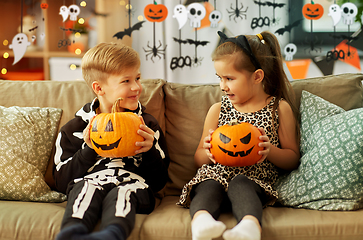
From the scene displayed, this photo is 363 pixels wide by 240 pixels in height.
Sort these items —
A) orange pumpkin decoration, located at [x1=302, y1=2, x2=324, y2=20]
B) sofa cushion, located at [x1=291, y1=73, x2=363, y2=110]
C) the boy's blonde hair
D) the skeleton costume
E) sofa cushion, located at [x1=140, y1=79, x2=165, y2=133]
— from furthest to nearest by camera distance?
orange pumpkin decoration, located at [x1=302, y1=2, x2=324, y2=20]
sofa cushion, located at [x1=140, y1=79, x2=165, y2=133]
sofa cushion, located at [x1=291, y1=73, x2=363, y2=110]
the boy's blonde hair
the skeleton costume

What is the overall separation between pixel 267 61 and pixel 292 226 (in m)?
0.89

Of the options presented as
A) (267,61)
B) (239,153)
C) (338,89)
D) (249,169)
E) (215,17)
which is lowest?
(249,169)

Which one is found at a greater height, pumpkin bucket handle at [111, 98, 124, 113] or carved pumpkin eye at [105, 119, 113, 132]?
→ pumpkin bucket handle at [111, 98, 124, 113]

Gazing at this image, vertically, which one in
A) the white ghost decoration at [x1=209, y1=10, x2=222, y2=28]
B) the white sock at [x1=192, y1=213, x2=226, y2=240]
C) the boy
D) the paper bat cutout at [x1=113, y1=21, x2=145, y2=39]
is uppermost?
the white ghost decoration at [x1=209, y1=10, x2=222, y2=28]

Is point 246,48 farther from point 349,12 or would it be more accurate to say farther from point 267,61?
point 349,12

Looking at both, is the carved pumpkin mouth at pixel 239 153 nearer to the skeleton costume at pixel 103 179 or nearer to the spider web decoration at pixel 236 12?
the skeleton costume at pixel 103 179

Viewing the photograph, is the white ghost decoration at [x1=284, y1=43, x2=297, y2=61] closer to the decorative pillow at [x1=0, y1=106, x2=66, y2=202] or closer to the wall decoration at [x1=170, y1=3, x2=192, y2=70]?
the wall decoration at [x1=170, y1=3, x2=192, y2=70]

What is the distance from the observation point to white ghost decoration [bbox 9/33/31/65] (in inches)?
115

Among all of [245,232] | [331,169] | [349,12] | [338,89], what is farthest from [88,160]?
[349,12]

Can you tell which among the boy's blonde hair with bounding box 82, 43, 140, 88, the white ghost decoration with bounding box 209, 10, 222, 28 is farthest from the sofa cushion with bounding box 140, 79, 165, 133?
the white ghost decoration with bounding box 209, 10, 222, 28

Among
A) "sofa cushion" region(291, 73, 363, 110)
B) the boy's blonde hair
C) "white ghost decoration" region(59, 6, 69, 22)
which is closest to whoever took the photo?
the boy's blonde hair

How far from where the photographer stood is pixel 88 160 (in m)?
1.42

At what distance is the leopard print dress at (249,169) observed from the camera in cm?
146

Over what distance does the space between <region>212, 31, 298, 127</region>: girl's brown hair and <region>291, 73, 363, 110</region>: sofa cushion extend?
0.35 ft
